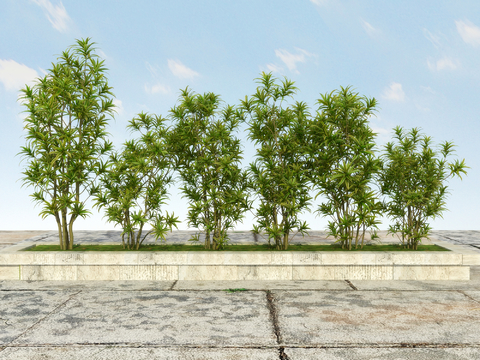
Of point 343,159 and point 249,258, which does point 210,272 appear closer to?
point 249,258

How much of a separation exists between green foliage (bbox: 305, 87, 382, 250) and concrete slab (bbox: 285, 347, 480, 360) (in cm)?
358

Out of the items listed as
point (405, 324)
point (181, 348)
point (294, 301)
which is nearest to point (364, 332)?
point (405, 324)

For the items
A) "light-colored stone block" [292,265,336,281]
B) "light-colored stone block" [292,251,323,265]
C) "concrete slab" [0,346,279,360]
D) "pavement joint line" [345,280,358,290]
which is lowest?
"concrete slab" [0,346,279,360]

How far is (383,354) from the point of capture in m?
4.06

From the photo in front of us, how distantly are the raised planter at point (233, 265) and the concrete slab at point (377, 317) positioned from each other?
96 centimetres

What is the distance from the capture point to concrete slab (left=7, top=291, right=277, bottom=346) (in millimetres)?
4422

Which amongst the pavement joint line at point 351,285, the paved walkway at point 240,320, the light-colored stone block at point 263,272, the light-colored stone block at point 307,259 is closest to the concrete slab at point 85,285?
the paved walkway at point 240,320

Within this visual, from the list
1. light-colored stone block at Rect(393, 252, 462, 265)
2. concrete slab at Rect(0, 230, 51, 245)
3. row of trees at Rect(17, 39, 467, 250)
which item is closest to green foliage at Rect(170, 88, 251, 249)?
row of trees at Rect(17, 39, 467, 250)

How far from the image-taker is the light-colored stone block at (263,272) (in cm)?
725

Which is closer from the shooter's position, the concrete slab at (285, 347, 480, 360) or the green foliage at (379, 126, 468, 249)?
the concrete slab at (285, 347, 480, 360)

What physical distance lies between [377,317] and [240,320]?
1.64 metres

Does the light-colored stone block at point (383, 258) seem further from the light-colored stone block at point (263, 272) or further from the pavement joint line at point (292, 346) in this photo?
the pavement joint line at point (292, 346)

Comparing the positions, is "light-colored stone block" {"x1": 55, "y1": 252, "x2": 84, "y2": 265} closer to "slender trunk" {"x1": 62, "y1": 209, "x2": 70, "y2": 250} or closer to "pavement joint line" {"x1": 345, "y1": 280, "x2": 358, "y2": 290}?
"slender trunk" {"x1": 62, "y1": 209, "x2": 70, "y2": 250}

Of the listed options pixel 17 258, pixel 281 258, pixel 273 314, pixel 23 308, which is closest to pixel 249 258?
pixel 281 258
